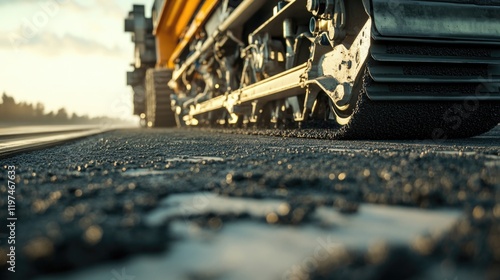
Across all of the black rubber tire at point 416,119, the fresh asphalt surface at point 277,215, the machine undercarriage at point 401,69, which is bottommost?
the fresh asphalt surface at point 277,215

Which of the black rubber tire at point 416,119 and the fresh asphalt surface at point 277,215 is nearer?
the fresh asphalt surface at point 277,215

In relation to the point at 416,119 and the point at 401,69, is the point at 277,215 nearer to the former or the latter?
the point at 401,69

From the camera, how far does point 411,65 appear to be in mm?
2906

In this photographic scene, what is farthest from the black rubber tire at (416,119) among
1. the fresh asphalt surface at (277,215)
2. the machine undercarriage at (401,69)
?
the fresh asphalt surface at (277,215)

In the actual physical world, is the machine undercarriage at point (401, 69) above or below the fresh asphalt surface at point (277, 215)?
above

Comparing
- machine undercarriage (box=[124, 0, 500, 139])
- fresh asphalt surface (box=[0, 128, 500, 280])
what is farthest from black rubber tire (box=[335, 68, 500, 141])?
fresh asphalt surface (box=[0, 128, 500, 280])

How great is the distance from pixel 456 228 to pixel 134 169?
133 centimetres

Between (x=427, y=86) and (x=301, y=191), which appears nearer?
(x=301, y=191)

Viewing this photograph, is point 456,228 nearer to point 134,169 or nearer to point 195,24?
point 134,169

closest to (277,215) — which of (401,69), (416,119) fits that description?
(401,69)

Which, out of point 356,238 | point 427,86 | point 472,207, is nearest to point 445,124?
point 427,86

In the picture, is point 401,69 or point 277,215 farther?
point 401,69

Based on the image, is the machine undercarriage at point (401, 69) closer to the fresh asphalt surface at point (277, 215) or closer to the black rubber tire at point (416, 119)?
the black rubber tire at point (416, 119)

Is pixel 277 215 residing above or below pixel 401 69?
below
